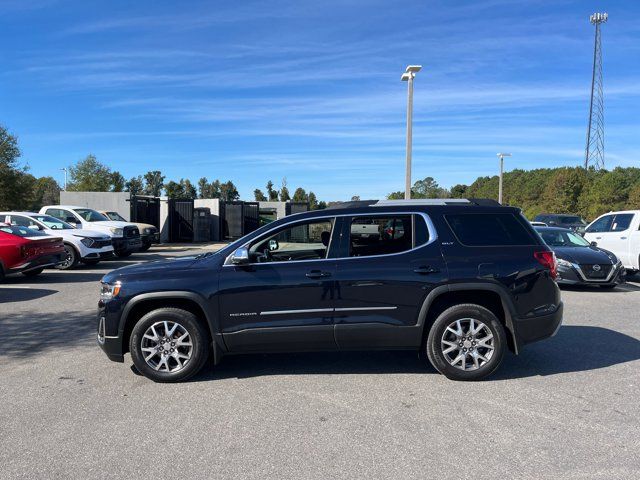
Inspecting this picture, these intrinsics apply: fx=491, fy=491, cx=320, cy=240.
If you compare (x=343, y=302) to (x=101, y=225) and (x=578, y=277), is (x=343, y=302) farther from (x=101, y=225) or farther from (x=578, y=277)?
(x=101, y=225)

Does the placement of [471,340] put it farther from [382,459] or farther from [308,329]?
[382,459]

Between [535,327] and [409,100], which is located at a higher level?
[409,100]

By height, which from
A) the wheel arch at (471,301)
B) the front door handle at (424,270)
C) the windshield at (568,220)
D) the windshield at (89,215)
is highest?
the windshield at (568,220)

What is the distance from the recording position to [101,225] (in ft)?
57.3

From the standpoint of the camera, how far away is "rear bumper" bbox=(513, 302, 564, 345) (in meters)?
5.06

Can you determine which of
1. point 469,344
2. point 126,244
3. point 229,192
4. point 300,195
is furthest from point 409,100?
point 229,192

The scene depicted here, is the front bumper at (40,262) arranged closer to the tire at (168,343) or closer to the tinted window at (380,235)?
the tire at (168,343)

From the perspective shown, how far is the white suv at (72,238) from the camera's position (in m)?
14.7

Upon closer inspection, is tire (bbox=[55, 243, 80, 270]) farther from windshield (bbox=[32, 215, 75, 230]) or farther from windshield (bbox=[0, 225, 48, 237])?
windshield (bbox=[0, 225, 48, 237])

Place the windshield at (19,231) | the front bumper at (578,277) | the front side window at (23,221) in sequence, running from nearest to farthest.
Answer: the front bumper at (578,277) < the windshield at (19,231) < the front side window at (23,221)

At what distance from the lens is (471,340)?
5004 mm

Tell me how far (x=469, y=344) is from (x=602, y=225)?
11472 mm

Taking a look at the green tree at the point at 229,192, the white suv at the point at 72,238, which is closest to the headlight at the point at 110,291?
the white suv at the point at 72,238

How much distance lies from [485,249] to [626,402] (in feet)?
6.07
